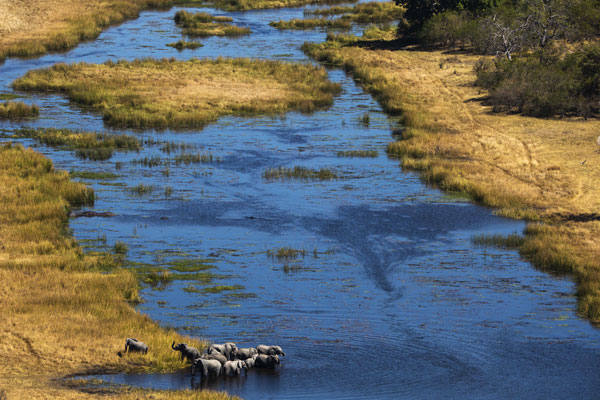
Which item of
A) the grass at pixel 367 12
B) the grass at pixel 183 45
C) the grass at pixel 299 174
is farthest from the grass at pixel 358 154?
the grass at pixel 367 12

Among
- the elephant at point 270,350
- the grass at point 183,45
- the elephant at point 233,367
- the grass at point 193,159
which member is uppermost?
the grass at point 183,45

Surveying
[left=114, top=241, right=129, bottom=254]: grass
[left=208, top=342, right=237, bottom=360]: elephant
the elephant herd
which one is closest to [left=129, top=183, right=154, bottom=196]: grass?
[left=114, top=241, right=129, bottom=254]: grass

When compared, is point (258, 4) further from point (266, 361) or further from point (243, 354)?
point (266, 361)

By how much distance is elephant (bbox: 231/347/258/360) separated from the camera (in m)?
17.5

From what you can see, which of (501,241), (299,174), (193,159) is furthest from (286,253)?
(193,159)

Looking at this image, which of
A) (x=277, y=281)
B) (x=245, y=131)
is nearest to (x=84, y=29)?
(x=245, y=131)

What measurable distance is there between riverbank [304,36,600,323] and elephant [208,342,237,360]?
8.96m

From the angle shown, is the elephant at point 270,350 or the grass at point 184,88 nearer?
the elephant at point 270,350

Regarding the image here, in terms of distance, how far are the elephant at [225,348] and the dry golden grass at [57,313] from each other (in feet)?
2.36

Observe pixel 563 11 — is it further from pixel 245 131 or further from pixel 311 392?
pixel 311 392

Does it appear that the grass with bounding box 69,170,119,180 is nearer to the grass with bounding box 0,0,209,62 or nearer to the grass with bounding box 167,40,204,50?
the grass with bounding box 0,0,209,62

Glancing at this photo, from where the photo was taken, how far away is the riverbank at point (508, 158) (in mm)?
25125

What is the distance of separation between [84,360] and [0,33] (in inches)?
2137

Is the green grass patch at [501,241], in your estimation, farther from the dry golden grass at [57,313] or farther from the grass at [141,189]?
the grass at [141,189]
